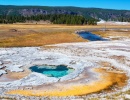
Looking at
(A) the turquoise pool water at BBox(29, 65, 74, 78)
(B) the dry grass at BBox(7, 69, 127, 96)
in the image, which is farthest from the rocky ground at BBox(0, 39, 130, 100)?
(A) the turquoise pool water at BBox(29, 65, 74, 78)

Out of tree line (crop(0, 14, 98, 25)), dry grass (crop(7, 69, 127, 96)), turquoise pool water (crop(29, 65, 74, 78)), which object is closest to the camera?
dry grass (crop(7, 69, 127, 96))

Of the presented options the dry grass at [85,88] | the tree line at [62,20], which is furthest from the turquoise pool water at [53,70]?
the tree line at [62,20]

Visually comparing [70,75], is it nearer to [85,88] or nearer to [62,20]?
[85,88]

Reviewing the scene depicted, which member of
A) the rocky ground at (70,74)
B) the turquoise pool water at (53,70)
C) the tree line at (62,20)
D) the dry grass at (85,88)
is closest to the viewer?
the dry grass at (85,88)

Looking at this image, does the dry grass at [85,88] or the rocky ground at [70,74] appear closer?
the dry grass at [85,88]

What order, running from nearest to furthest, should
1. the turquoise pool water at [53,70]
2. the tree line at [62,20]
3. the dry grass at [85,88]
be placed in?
1. the dry grass at [85,88]
2. the turquoise pool water at [53,70]
3. the tree line at [62,20]

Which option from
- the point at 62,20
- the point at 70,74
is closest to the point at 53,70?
the point at 70,74

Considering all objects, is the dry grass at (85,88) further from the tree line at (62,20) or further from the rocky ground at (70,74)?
the tree line at (62,20)

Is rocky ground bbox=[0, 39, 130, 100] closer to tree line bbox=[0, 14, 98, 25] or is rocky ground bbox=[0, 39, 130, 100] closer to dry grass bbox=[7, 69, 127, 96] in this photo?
dry grass bbox=[7, 69, 127, 96]

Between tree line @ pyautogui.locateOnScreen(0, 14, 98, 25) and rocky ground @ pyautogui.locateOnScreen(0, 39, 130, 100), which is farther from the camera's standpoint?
tree line @ pyautogui.locateOnScreen(0, 14, 98, 25)
